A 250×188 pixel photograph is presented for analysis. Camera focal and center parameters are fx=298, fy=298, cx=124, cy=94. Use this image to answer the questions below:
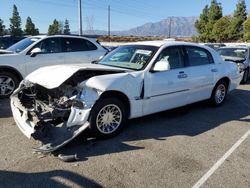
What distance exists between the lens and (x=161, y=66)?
5438 mm

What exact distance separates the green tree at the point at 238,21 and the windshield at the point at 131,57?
4029 cm

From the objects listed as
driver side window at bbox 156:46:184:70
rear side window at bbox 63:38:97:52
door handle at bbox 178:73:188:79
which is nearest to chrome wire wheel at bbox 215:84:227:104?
door handle at bbox 178:73:188:79

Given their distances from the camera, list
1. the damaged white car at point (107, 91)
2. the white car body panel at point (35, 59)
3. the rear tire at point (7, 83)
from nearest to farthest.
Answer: the damaged white car at point (107, 91), the rear tire at point (7, 83), the white car body panel at point (35, 59)

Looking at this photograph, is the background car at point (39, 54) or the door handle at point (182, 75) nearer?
the door handle at point (182, 75)

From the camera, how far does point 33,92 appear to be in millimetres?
5223

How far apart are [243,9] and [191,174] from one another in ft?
148

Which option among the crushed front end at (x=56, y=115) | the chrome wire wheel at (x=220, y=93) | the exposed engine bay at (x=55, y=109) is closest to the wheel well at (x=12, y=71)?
the exposed engine bay at (x=55, y=109)

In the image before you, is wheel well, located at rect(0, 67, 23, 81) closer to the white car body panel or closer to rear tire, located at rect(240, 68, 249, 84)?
the white car body panel

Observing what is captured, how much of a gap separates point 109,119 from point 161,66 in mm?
1386

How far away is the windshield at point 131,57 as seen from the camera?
222 inches

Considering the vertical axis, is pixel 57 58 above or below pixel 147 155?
above

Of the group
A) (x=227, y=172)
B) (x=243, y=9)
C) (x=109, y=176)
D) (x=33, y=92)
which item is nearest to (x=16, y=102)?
(x=33, y=92)

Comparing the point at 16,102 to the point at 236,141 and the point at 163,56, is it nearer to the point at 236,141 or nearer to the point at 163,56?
the point at 163,56

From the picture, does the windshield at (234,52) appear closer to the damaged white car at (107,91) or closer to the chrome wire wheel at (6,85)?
the damaged white car at (107,91)
